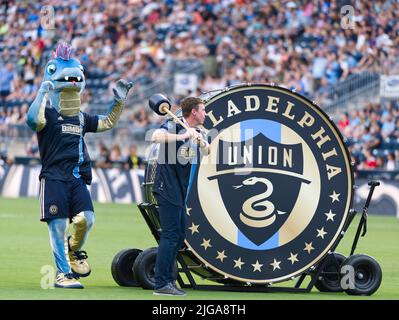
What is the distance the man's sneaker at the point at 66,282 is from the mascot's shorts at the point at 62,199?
0.57m

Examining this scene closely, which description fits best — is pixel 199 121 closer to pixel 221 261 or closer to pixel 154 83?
pixel 221 261

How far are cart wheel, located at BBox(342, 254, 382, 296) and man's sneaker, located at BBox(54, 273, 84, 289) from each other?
8.61 feet

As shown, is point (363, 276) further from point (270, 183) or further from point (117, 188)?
point (117, 188)

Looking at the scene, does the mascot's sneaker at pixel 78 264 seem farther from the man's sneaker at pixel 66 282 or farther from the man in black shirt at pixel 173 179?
the man in black shirt at pixel 173 179

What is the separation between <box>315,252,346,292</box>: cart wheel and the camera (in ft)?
38.0

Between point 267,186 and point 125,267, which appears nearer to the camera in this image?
point 267,186

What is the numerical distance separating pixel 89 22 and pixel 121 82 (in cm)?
2677

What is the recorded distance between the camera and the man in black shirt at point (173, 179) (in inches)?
415

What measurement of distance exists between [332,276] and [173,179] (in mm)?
2088

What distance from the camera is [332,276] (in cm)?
1162

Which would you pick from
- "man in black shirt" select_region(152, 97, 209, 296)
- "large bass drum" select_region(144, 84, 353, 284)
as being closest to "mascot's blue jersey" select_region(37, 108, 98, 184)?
"large bass drum" select_region(144, 84, 353, 284)

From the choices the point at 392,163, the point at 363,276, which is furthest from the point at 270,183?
the point at 392,163

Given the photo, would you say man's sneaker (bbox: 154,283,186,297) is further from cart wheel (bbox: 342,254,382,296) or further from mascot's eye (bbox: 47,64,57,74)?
mascot's eye (bbox: 47,64,57,74)

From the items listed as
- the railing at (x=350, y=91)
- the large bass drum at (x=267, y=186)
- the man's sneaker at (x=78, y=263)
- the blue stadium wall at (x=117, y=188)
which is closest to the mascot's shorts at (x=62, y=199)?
the man's sneaker at (x=78, y=263)
